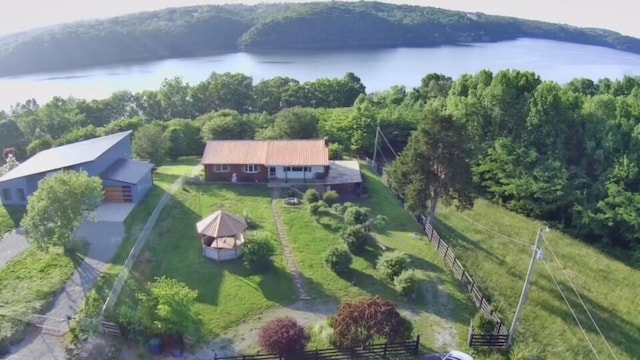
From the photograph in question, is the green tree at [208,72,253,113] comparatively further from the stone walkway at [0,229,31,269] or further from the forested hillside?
the stone walkway at [0,229,31,269]

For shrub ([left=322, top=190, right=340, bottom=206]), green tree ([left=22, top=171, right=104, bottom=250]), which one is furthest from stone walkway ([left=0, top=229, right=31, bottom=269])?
shrub ([left=322, top=190, right=340, bottom=206])

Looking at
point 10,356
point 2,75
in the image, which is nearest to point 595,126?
point 10,356

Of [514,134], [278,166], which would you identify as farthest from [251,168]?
[514,134]

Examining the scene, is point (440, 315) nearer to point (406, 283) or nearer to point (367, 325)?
point (406, 283)

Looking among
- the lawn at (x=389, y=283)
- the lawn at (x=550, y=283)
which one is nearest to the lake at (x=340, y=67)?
the lawn at (x=550, y=283)

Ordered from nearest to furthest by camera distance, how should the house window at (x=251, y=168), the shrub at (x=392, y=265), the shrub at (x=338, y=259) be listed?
1. the shrub at (x=392, y=265)
2. the shrub at (x=338, y=259)
3. the house window at (x=251, y=168)

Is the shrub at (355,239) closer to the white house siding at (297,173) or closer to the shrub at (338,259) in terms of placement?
the shrub at (338,259)

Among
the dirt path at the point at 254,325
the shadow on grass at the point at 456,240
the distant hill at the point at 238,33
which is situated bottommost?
the shadow on grass at the point at 456,240
